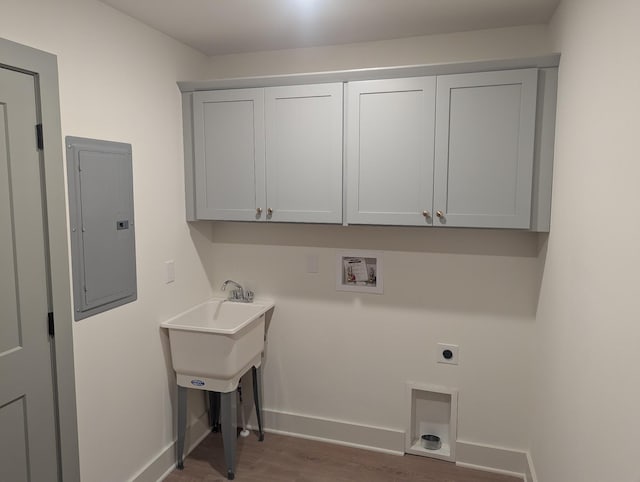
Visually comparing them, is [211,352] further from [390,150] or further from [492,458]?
[492,458]

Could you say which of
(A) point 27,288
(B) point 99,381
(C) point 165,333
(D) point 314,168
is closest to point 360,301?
(D) point 314,168

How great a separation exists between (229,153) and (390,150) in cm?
96

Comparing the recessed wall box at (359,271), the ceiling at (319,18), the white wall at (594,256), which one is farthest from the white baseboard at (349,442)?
the ceiling at (319,18)

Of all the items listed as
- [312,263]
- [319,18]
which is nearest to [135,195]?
[312,263]

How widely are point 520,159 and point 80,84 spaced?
208cm

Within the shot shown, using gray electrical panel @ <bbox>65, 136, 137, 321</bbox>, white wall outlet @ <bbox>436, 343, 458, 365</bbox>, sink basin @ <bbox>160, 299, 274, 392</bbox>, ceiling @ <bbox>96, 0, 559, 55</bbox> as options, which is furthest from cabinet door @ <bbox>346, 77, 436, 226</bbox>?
gray electrical panel @ <bbox>65, 136, 137, 321</bbox>

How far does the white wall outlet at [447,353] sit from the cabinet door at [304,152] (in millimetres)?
1005

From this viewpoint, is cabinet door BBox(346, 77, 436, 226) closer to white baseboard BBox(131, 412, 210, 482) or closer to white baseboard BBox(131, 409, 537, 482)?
white baseboard BBox(131, 409, 537, 482)

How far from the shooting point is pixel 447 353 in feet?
8.91

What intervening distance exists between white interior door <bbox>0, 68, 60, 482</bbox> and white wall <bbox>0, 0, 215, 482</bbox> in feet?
0.59

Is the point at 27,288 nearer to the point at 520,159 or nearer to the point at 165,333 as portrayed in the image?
the point at 165,333

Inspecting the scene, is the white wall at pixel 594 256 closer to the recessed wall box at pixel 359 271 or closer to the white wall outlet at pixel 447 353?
the white wall outlet at pixel 447 353

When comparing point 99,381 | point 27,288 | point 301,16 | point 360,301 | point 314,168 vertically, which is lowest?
point 99,381

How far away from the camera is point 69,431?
6.46 ft
